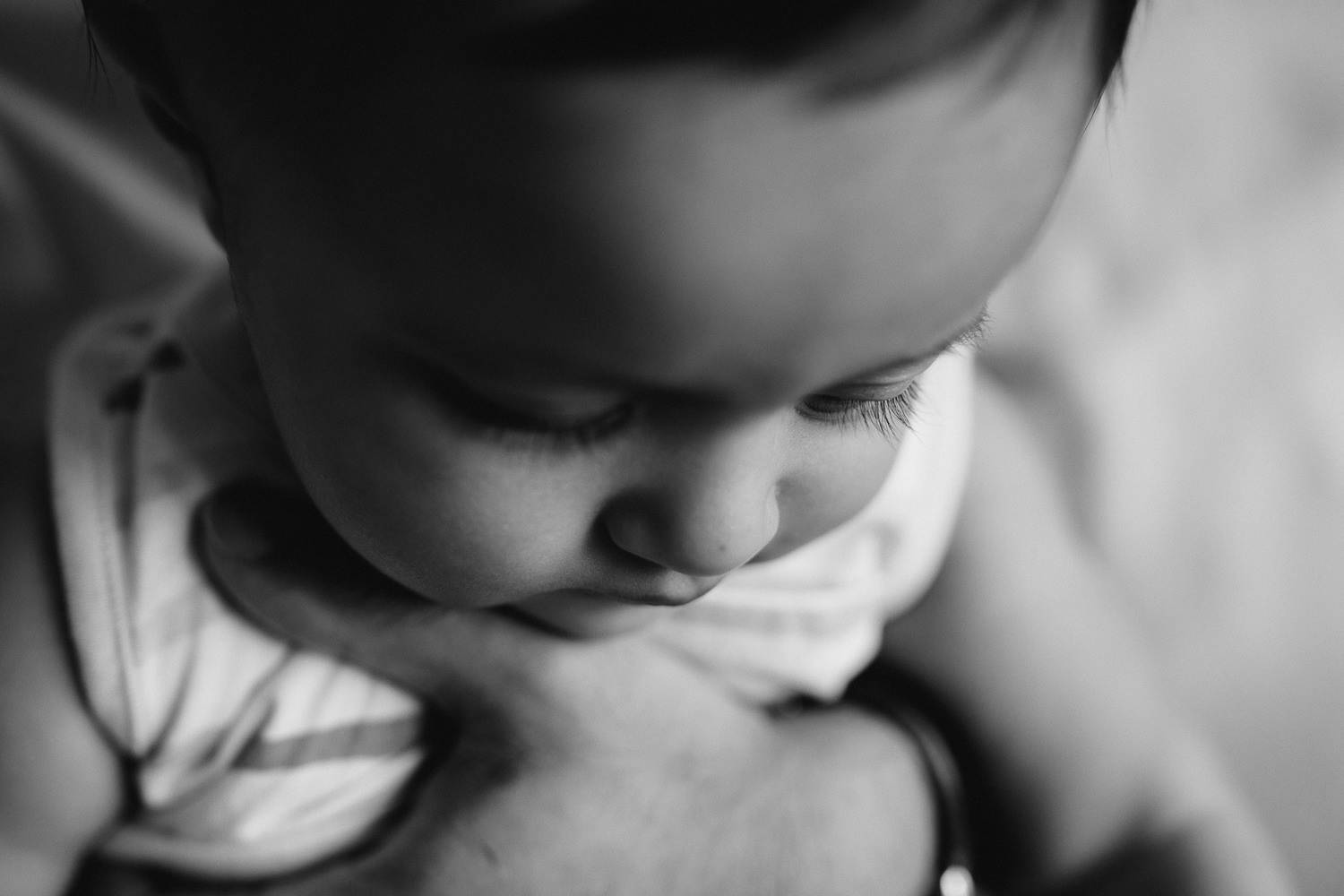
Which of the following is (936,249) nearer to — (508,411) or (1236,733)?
(508,411)

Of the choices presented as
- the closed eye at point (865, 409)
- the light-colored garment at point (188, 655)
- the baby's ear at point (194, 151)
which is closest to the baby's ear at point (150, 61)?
the baby's ear at point (194, 151)

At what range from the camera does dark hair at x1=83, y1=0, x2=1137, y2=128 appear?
1.02ft

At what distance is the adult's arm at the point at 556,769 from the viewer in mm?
552

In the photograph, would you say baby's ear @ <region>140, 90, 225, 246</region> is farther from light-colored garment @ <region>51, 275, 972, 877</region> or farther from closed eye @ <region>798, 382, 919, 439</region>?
closed eye @ <region>798, 382, 919, 439</region>

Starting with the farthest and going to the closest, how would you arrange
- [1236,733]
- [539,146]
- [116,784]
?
[1236,733], [116,784], [539,146]

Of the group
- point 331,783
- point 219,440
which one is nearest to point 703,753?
point 331,783

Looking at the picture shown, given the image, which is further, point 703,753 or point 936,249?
point 703,753

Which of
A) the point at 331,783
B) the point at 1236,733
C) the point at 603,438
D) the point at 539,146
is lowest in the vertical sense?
the point at 1236,733

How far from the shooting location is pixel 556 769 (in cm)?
59

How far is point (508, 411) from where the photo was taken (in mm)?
389

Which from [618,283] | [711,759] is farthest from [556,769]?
[618,283]

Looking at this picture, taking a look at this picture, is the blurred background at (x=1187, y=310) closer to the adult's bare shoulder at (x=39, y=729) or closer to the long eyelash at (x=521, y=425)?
the adult's bare shoulder at (x=39, y=729)

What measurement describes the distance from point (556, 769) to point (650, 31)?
39 cm

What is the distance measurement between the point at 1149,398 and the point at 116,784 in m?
0.72
